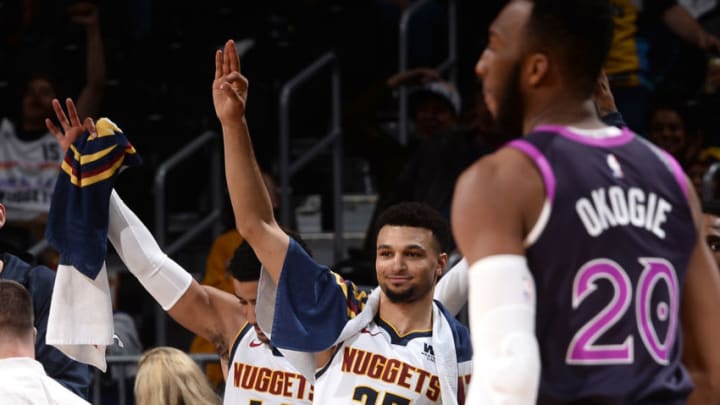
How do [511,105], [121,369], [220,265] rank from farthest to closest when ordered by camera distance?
[220,265]
[121,369]
[511,105]

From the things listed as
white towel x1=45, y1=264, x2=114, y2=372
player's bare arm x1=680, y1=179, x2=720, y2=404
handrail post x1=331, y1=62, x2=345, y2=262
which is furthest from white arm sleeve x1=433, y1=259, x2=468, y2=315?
handrail post x1=331, y1=62, x2=345, y2=262

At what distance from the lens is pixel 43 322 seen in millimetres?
4512

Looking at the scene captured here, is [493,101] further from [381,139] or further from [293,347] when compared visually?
[381,139]

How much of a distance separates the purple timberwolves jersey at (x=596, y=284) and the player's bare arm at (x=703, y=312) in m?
0.14

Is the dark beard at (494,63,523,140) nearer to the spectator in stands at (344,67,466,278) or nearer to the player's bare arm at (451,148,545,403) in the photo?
the player's bare arm at (451,148,545,403)

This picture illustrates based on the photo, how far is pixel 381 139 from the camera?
790cm

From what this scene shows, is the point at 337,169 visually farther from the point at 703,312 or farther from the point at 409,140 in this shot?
the point at 703,312

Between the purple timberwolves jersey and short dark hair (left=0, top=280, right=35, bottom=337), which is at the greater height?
the purple timberwolves jersey

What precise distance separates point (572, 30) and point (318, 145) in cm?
540

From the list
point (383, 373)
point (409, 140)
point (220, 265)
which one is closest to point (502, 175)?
point (383, 373)

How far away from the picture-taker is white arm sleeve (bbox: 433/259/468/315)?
4.60m

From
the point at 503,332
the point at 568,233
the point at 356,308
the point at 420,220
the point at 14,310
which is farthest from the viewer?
the point at 420,220

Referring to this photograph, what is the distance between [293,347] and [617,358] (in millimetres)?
1522

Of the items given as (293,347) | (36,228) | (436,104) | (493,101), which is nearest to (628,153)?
(493,101)
